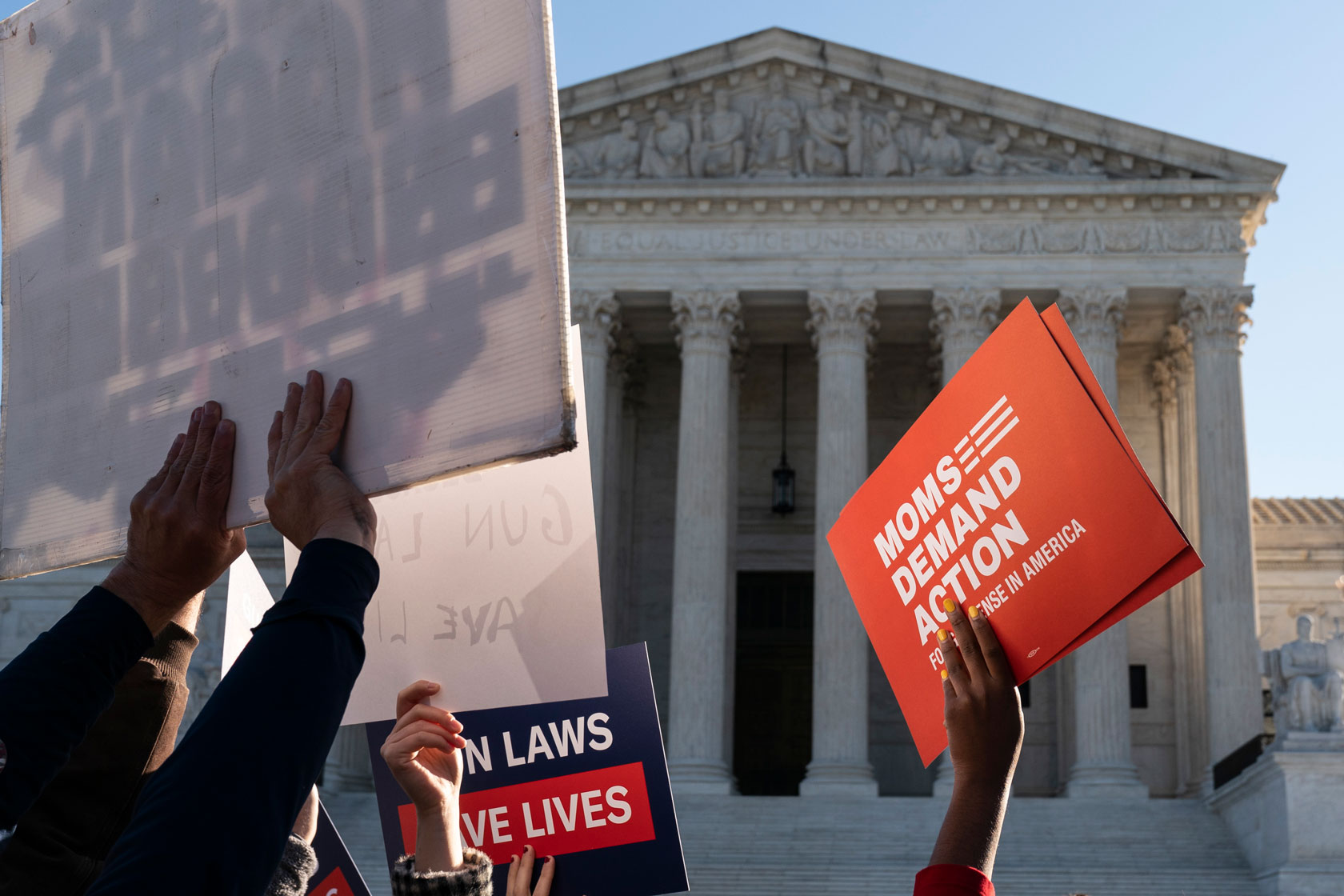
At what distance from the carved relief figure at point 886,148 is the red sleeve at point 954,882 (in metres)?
31.8

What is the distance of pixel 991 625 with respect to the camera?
3.31 meters

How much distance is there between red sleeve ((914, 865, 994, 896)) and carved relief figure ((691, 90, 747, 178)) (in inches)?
1258

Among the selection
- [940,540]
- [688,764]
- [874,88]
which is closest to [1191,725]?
[688,764]

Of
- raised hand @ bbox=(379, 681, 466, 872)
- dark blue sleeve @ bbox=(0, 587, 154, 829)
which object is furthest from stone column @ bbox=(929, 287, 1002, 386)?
dark blue sleeve @ bbox=(0, 587, 154, 829)

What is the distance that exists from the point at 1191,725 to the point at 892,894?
1223 centimetres

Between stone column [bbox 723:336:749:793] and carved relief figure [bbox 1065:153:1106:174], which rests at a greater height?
carved relief figure [bbox 1065:153:1106:174]

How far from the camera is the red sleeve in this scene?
8.28 feet

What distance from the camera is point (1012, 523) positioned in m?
3.45

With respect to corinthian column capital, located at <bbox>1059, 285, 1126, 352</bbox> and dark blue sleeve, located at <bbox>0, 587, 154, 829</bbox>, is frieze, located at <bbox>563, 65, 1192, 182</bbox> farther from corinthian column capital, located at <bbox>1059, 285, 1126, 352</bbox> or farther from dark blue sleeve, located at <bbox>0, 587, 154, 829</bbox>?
dark blue sleeve, located at <bbox>0, 587, 154, 829</bbox>

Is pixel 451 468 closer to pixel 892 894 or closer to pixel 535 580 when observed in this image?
pixel 535 580

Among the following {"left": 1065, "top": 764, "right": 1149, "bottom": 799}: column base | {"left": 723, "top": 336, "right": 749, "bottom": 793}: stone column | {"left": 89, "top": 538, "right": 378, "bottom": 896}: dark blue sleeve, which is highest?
{"left": 723, "top": 336, "right": 749, "bottom": 793}: stone column

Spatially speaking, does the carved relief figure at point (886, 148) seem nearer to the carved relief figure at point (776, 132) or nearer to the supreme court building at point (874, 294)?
the supreme court building at point (874, 294)

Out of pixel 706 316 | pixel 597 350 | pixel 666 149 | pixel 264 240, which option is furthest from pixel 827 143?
pixel 264 240

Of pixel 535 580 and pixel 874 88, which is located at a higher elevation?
pixel 874 88
